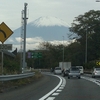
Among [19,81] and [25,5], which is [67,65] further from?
[19,81]

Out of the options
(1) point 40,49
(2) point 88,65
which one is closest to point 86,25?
(2) point 88,65

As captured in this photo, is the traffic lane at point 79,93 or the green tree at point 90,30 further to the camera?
the green tree at point 90,30

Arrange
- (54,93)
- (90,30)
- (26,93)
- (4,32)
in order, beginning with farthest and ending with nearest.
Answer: (90,30)
(4,32)
(54,93)
(26,93)

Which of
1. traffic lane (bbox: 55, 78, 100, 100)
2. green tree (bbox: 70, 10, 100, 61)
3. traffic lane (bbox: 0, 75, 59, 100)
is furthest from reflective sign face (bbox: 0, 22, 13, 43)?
green tree (bbox: 70, 10, 100, 61)

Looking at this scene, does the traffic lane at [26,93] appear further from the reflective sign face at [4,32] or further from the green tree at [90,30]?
the green tree at [90,30]

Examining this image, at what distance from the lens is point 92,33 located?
104 meters

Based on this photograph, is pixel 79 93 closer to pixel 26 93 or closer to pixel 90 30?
pixel 26 93

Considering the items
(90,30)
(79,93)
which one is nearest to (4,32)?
(79,93)

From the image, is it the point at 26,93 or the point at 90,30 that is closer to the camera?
the point at 26,93

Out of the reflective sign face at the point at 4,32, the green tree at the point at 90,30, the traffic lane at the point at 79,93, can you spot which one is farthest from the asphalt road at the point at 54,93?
the green tree at the point at 90,30

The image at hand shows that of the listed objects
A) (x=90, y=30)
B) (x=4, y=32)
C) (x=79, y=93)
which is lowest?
(x=79, y=93)

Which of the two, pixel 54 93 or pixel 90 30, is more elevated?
pixel 90 30

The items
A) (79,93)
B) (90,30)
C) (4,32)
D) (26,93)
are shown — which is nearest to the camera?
(26,93)

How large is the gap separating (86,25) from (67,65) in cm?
2744
